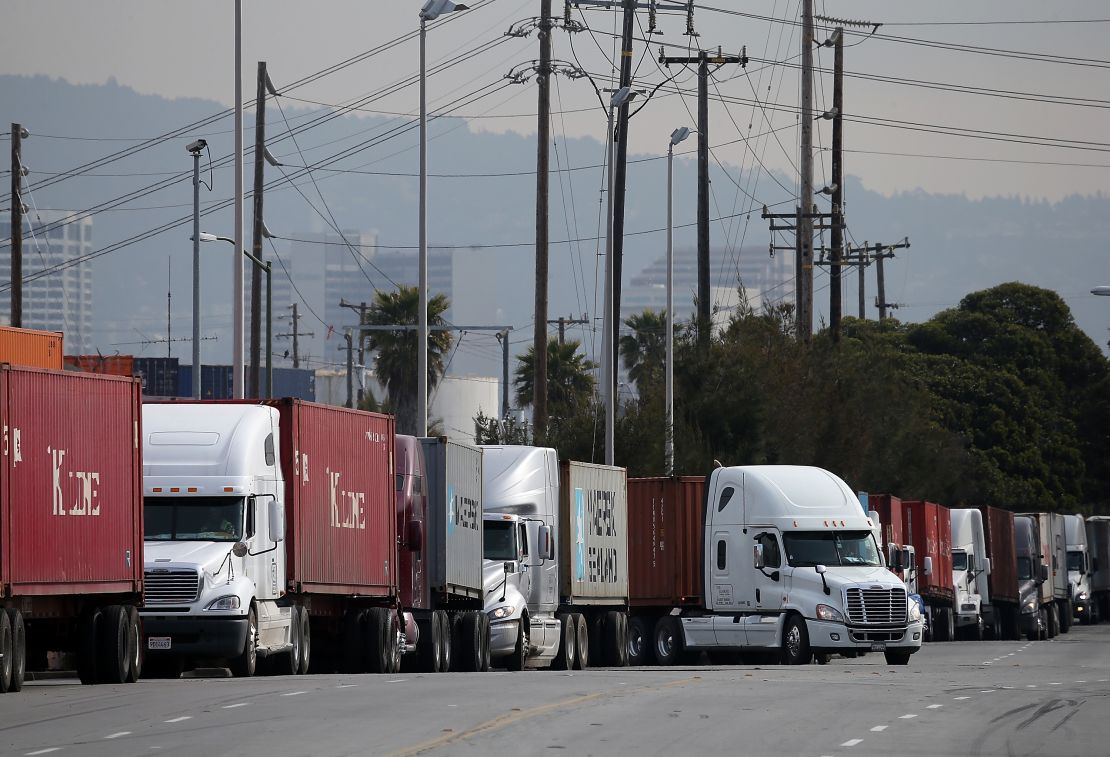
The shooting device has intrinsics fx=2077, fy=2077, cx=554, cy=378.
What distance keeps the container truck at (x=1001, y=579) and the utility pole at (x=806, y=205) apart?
748 cm

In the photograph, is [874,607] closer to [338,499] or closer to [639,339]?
[338,499]

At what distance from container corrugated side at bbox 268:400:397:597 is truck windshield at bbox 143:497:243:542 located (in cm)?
108

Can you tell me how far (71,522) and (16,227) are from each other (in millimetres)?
35737

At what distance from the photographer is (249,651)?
23.7 metres

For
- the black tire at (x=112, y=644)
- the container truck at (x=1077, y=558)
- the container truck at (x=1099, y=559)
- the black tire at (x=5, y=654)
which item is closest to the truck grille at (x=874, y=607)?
the black tire at (x=112, y=644)

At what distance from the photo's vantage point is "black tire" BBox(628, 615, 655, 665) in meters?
37.7

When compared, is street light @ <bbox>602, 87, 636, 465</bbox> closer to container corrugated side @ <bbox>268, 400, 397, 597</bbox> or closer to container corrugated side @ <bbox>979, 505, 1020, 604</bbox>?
container corrugated side @ <bbox>979, 505, 1020, 604</bbox>

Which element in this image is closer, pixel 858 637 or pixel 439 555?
pixel 439 555

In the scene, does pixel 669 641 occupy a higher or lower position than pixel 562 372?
lower

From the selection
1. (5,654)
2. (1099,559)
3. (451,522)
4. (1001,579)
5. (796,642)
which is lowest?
(796,642)

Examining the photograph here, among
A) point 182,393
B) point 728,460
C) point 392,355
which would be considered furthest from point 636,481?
point 182,393

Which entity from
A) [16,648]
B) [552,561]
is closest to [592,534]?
[552,561]

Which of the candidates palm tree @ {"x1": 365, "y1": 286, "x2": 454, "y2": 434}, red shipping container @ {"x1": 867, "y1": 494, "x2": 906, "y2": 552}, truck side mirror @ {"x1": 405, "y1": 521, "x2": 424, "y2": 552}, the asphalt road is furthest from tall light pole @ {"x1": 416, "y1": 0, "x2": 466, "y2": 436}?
palm tree @ {"x1": 365, "y1": 286, "x2": 454, "y2": 434}

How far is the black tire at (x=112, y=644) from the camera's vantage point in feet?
72.3
